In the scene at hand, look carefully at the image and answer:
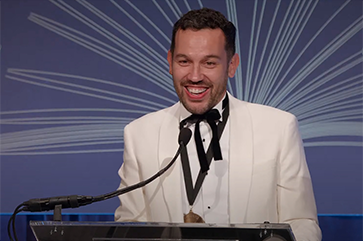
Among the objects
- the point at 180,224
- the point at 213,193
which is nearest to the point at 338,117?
the point at 213,193

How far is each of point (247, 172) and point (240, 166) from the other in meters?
0.04

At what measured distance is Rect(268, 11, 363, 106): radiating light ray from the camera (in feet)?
9.84

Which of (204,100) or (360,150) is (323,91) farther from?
(204,100)

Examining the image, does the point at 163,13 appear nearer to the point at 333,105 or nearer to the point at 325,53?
the point at 325,53

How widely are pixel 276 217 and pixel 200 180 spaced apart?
0.37 m

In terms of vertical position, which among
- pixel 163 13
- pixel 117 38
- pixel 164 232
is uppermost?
pixel 163 13

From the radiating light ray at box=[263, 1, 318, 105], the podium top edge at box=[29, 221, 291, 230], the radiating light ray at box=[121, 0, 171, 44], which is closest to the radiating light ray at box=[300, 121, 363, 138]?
the radiating light ray at box=[263, 1, 318, 105]

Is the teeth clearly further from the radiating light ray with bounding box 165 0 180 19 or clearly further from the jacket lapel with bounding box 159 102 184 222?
the radiating light ray with bounding box 165 0 180 19

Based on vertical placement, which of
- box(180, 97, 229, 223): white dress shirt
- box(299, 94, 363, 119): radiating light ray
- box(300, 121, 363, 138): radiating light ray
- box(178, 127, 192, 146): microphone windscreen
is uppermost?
box(299, 94, 363, 119): radiating light ray

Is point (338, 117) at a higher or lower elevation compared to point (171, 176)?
higher

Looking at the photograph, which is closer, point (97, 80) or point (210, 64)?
point (210, 64)

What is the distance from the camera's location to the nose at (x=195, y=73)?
215cm

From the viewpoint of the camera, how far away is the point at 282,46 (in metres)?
3.05

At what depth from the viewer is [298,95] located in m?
Answer: 3.02
